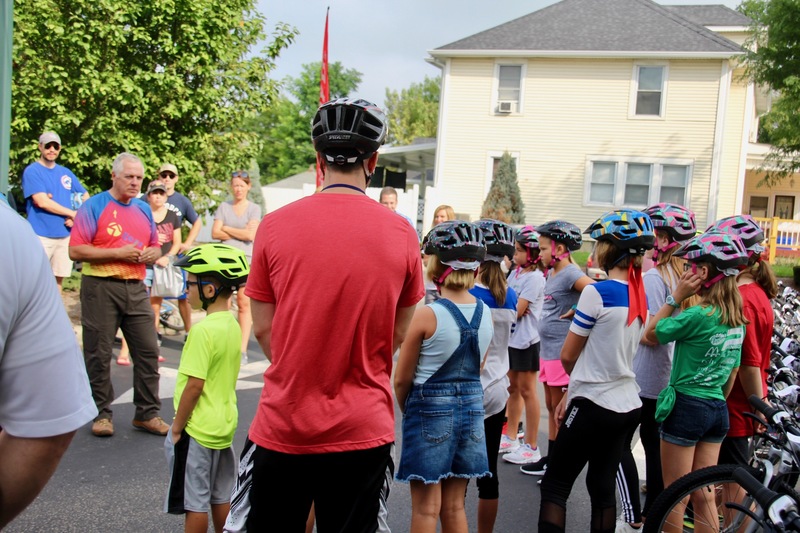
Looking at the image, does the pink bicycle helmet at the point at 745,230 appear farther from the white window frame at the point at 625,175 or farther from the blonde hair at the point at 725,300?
the white window frame at the point at 625,175

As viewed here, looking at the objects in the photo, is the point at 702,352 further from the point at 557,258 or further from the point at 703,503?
the point at 557,258

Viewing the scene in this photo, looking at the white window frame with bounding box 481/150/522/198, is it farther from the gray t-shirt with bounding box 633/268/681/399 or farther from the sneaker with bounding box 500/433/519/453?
the gray t-shirt with bounding box 633/268/681/399

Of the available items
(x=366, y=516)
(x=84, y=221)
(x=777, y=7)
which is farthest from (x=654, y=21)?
(x=366, y=516)

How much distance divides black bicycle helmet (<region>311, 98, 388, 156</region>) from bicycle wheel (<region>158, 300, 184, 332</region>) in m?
8.20

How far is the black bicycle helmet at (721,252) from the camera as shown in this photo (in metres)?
3.99

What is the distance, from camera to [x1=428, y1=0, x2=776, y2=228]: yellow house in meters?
23.8


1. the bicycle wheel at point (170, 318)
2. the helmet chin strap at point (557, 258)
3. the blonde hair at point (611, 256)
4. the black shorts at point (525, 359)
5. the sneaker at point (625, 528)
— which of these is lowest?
the sneaker at point (625, 528)

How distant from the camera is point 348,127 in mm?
2732

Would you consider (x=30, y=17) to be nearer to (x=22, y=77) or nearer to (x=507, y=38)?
(x=22, y=77)

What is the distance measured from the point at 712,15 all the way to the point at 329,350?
104 ft

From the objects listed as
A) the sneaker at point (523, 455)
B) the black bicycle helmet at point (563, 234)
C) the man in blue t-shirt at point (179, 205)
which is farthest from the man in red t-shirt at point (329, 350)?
the man in blue t-shirt at point (179, 205)

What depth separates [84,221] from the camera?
19.6 ft

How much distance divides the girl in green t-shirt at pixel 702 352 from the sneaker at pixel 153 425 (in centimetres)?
401

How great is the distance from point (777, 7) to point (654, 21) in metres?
7.52
